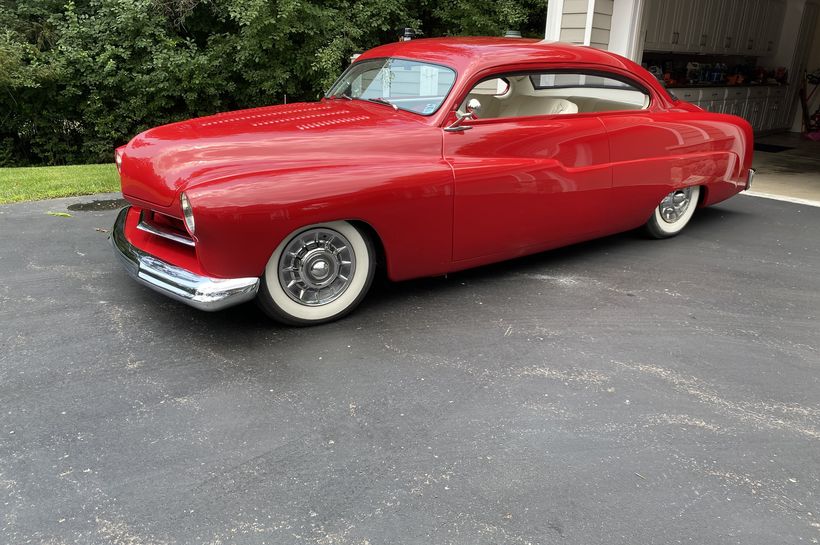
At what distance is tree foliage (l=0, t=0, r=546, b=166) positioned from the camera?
1034 centimetres

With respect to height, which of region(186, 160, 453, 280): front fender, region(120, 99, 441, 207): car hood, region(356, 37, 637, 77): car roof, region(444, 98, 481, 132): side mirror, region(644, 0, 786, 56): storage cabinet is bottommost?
region(186, 160, 453, 280): front fender

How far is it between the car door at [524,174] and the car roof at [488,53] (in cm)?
16

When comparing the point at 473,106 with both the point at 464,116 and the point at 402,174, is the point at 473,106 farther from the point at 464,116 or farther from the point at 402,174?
the point at 402,174

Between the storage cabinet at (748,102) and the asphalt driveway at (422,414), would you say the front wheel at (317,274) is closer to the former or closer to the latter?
Result: the asphalt driveway at (422,414)

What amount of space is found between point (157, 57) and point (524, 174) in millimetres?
8644

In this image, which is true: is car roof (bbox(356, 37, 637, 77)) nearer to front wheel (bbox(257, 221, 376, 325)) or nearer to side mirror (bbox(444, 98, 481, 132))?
side mirror (bbox(444, 98, 481, 132))

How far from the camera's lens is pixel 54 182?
7.16 m

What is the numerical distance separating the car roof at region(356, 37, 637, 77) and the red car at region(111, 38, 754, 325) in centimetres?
2

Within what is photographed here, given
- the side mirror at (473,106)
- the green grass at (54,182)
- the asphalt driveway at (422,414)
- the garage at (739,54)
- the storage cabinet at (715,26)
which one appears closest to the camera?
the asphalt driveway at (422,414)

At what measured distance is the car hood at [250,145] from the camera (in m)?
3.34

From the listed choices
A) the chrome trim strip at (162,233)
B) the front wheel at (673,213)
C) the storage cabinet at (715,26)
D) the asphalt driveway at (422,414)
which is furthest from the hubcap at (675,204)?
the storage cabinet at (715,26)

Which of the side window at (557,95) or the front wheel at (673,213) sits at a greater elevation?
the side window at (557,95)

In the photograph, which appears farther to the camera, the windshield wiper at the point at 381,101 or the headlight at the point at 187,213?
the windshield wiper at the point at 381,101

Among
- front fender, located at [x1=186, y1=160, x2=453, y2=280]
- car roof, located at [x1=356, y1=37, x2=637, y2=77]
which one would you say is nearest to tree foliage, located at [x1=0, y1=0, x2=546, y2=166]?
car roof, located at [x1=356, y1=37, x2=637, y2=77]
